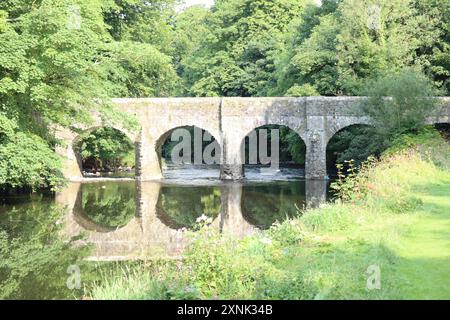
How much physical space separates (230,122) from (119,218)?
1218 cm

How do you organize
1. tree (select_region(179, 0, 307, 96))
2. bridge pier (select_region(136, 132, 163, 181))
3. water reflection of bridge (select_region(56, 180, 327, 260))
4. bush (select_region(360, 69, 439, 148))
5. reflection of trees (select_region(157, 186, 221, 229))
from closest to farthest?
1. water reflection of bridge (select_region(56, 180, 327, 260))
2. reflection of trees (select_region(157, 186, 221, 229))
3. bush (select_region(360, 69, 439, 148))
4. bridge pier (select_region(136, 132, 163, 181))
5. tree (select_region(179, 0, 307, 96))

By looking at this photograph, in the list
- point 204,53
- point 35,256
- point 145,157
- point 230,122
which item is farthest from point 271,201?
point 204,53

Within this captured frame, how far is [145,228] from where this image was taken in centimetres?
1636

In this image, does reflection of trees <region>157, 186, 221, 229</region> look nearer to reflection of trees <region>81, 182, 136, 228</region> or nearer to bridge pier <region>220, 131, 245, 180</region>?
reflection of trees <region>81, 182, 136, 228</region>

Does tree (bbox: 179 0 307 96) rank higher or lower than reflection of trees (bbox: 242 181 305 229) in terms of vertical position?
higher

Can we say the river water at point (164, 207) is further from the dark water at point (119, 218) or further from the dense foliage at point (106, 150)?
the dense foliage at point (106, 150)

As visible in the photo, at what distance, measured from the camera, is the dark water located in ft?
35.9

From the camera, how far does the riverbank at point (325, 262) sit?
6.53 metres

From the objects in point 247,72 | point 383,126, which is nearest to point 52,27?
point 383,126

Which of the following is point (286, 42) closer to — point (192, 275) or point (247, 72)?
point (247, 72)

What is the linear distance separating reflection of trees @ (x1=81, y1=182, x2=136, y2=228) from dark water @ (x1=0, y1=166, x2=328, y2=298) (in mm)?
32

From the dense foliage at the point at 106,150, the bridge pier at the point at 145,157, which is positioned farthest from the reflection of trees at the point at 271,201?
the dense foliage at the point at 106,150

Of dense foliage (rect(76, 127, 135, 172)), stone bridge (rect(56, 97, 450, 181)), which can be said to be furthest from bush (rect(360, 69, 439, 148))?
dense foliage (rect(76, 127, 135, 172))

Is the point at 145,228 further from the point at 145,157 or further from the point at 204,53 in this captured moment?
the point at 204,53
